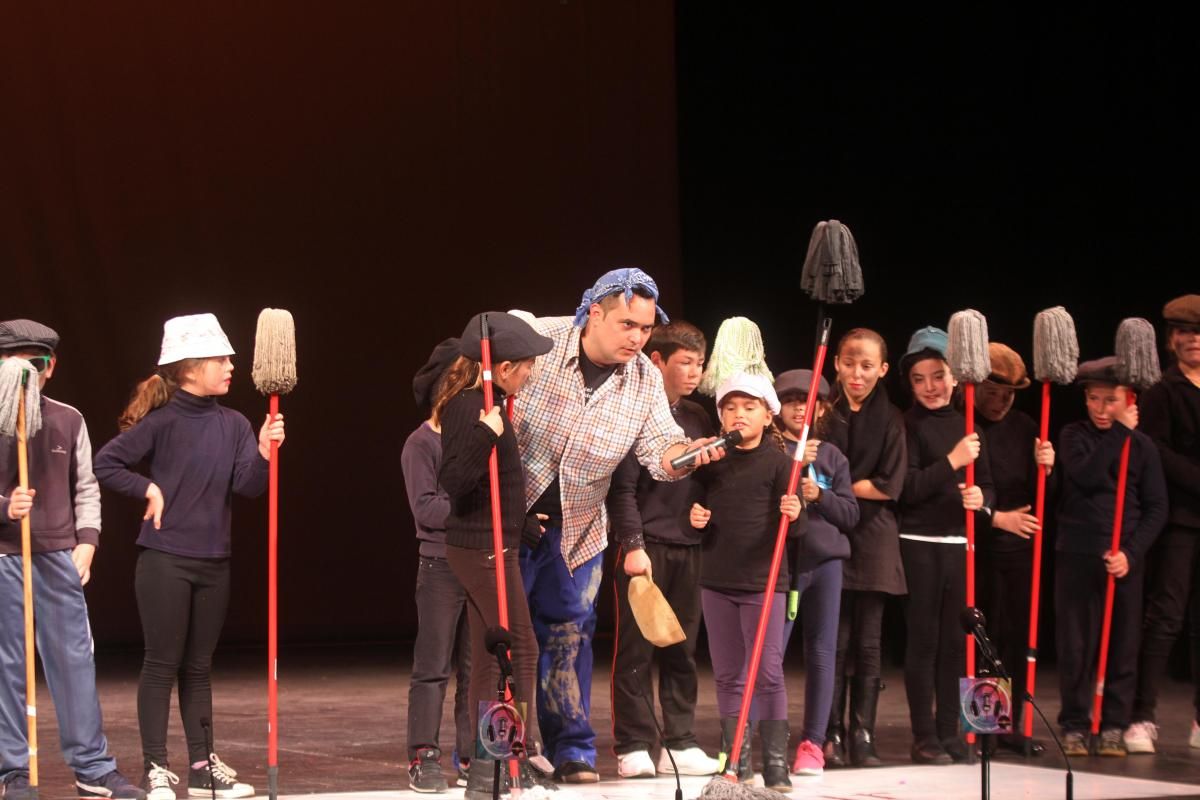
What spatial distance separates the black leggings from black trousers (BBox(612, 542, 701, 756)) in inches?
46.1

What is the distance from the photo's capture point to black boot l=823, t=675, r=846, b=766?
5027 millimetres

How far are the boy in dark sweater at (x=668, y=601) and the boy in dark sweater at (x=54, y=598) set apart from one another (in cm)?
138

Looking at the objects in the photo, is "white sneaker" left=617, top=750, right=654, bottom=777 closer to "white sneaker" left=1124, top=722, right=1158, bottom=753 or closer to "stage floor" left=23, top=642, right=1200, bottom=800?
"stage floor" left=23, top=642, right=1200, bottom=800

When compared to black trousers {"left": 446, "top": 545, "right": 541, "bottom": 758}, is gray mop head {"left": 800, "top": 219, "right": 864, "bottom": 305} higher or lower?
higher

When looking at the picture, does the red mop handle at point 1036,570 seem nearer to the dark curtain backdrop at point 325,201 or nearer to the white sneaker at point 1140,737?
the white sneaker at point 1140,737

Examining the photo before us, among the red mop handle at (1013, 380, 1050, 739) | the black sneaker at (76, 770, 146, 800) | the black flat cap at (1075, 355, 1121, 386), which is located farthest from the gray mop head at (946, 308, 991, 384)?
the black sneaker at (76, 770, 146, 800)

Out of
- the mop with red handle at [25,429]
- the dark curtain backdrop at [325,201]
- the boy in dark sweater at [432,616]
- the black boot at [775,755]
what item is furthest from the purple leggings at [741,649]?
the dark curtain backdrop at [325,201]

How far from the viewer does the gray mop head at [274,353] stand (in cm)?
412

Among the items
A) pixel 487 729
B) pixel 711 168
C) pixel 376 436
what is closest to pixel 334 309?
pixel 376 436

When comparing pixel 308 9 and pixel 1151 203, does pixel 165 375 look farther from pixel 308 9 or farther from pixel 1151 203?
pixel 1151 203

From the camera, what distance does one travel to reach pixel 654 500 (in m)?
4.95

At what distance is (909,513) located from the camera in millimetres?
5160

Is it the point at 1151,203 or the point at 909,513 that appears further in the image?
the point at 1151,203

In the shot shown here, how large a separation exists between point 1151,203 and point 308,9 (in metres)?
4.15
